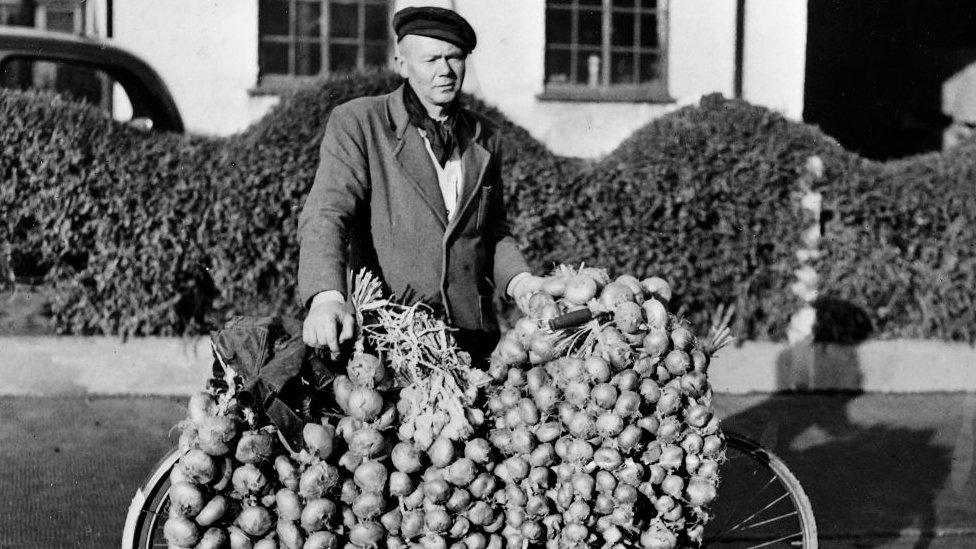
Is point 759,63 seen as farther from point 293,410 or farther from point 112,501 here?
point 293,410

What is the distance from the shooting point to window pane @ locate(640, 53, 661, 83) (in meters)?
13.4

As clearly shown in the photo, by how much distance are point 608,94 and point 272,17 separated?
4095mm

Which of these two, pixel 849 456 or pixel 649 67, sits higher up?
pixel 649 67

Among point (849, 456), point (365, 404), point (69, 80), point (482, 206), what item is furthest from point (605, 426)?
point (69, 80)

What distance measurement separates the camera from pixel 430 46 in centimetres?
317

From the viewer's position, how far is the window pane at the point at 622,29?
13.4 meters

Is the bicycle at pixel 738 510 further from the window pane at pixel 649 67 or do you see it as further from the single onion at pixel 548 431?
the window pane at pixel 649 67

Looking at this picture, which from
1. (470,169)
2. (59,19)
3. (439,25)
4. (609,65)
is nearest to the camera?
(439,25)

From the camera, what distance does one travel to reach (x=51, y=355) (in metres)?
6.77

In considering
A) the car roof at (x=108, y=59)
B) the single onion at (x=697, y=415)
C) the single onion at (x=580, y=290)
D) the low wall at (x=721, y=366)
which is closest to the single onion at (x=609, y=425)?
the single onion at (x=697, y=415)

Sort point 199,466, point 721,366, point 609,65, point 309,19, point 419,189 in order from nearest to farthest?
point 199,466
point 419,189
point 721,366
point 309,19
point 609,65

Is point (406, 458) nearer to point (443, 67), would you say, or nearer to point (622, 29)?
point (443, 67)

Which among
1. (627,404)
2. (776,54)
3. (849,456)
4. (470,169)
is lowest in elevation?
(849,456)

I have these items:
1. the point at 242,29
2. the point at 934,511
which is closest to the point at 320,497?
the point at 934,511
